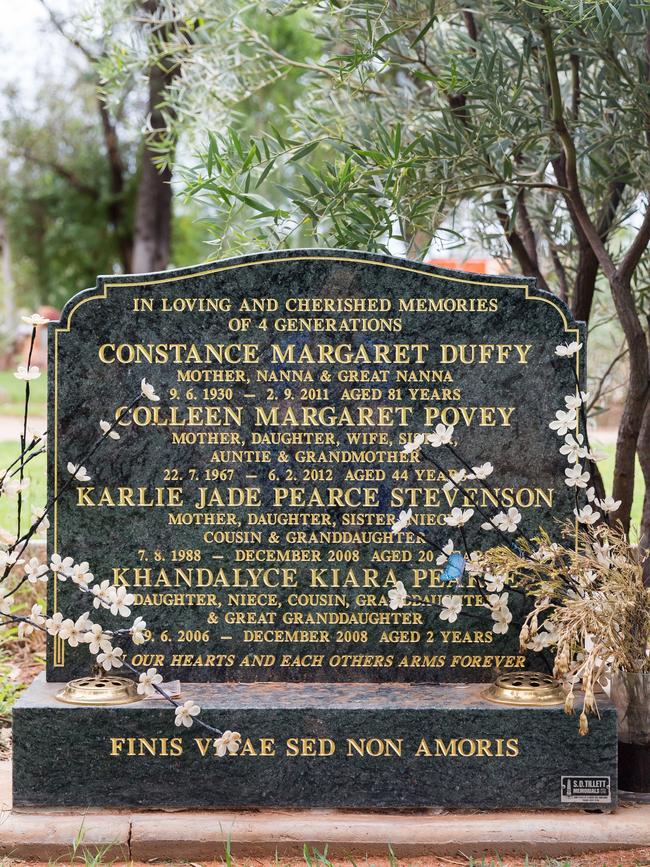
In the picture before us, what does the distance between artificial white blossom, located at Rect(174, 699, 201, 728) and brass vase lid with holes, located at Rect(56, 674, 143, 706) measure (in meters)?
0.23

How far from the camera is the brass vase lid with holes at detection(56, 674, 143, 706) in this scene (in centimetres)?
354

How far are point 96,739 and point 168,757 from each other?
0.25 meters

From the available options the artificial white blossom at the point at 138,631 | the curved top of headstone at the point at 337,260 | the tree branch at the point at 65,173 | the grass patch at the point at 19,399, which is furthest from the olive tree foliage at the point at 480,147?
the tree branch at the point at 65,173

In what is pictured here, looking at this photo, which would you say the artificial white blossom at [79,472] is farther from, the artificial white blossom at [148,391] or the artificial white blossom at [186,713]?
the artificial white blossom at [186,713]

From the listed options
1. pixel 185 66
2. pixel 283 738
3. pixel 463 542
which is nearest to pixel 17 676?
pixel 283 738

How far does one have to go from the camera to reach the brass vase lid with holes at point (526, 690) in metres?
3.55

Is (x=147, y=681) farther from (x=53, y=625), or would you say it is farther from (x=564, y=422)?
(x=564, y=422)

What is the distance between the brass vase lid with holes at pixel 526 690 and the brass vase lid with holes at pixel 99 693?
1.25m

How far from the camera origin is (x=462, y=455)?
389cm

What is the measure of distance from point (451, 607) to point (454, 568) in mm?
145

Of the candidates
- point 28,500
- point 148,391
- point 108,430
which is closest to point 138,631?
point 108,430

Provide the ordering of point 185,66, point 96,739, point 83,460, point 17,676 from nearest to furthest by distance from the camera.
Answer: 1. point 96,739
2. point 83,460
3. point 17,676
4. point 185,66

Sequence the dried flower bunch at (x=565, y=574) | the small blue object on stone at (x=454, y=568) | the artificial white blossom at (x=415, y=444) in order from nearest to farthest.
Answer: the dried flower bunch at (x=565, y=574) < the artificial white blossom at (x=415, y=444) < the small blue object on stone at (x=454, y=568)

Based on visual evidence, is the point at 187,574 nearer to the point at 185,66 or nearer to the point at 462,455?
the point at 462,455
